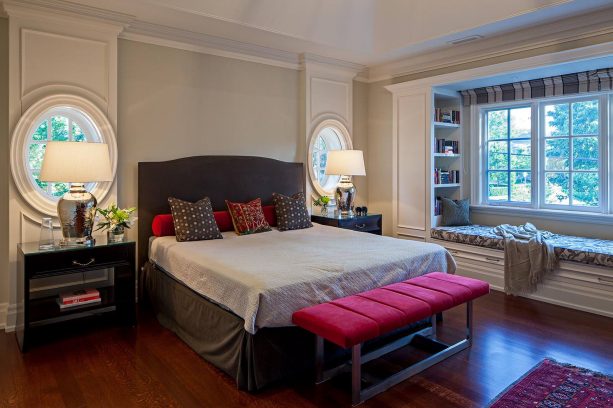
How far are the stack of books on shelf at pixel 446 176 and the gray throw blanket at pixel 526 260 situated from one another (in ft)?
3.71

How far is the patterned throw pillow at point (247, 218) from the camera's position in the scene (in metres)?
4.11

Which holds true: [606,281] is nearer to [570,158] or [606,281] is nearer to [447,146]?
[570,158]

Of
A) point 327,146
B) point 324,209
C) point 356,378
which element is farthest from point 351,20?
point 356,378

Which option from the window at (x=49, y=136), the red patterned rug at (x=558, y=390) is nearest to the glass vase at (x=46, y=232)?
the window at (x=49, y=136)

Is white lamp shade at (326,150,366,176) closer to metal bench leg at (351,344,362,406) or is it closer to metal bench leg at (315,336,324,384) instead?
metal bench leg at (315,336,324,384)

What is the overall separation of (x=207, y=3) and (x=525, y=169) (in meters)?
3.86

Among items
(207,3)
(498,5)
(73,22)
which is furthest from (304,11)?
(73,22)

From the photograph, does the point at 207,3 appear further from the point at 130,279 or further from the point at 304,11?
the point at 130,279

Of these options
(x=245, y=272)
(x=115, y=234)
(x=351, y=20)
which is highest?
(x=351, y=20)

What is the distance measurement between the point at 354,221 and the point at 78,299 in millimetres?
2773

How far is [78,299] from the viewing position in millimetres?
3223

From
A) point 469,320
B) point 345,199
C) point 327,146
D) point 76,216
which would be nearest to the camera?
point 469,320

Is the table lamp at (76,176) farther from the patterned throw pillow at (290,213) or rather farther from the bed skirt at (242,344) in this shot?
the patterned throw pillow at (290,213)

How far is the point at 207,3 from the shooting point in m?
3.63
